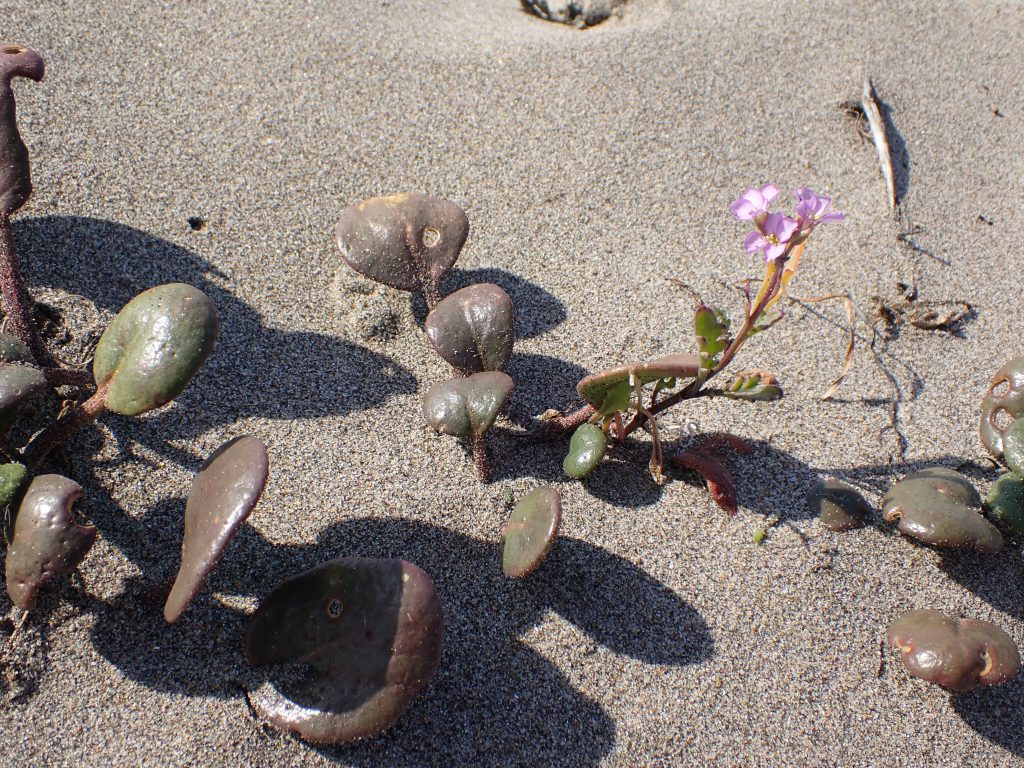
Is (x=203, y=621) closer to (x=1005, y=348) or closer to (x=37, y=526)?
(x=37, y=526)

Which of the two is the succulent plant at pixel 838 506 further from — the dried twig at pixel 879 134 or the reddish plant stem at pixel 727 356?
the dried twig at pixel 879 134

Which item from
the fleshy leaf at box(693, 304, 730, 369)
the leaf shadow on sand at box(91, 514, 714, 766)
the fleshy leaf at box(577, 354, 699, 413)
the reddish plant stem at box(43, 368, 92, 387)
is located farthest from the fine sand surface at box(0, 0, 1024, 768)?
the fleshy leaf at box(693, 304, 730, 369)

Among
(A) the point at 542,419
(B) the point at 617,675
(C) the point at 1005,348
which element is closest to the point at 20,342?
(A) the point at 542,419

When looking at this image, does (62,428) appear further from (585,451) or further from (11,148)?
(585,451)

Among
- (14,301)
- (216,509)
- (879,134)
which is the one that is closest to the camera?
(216,509)

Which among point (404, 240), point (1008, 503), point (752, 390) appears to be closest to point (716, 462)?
point (752, 390)
